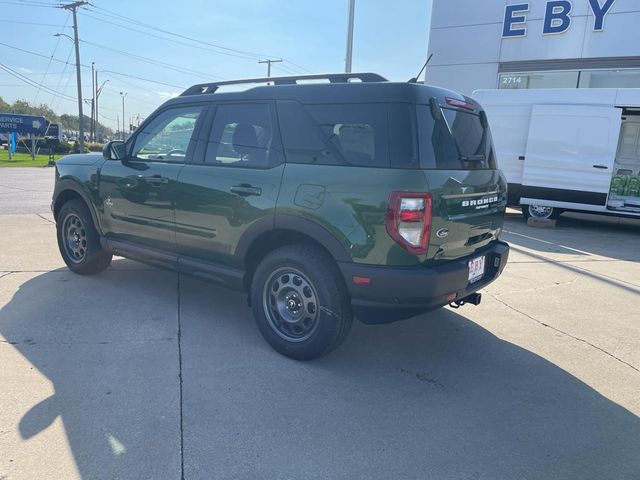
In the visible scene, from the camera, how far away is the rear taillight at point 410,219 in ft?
9.51

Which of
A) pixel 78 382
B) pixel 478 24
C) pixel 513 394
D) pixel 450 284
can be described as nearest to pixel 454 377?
pixel 513 394

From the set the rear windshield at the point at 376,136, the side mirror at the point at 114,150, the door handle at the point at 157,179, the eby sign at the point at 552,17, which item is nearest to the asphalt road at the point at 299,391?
the door handle at the point at 157,179

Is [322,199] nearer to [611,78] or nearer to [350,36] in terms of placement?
[350,36]

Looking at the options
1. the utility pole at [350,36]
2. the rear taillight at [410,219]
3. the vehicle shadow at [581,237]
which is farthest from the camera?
the utility pole at [350,36]

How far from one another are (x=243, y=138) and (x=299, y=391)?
196 cm

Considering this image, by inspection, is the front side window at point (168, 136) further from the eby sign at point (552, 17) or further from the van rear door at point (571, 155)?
the eby sign at point (552, 17)

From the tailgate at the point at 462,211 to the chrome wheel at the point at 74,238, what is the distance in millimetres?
3883

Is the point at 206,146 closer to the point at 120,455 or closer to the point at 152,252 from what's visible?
the point at 152,252

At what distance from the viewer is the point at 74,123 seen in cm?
12375

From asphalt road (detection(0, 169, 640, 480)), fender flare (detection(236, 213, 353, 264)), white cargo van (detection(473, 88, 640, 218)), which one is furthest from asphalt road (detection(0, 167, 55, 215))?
white cargo van (detection(473, 88, 640, 218))

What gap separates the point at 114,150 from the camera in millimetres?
4699

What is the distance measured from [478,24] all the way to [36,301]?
15.9 m

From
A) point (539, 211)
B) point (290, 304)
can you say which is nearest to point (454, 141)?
point (290, 304)

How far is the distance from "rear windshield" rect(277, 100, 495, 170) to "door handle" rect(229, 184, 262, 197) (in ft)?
1.11
